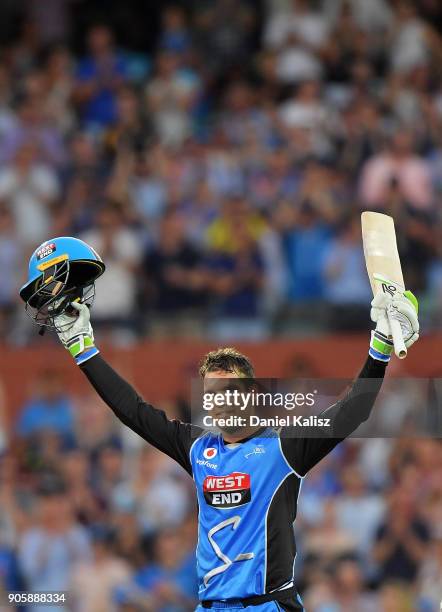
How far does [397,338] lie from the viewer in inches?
200

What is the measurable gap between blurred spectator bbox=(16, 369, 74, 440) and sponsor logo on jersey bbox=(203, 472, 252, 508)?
5.53 meters

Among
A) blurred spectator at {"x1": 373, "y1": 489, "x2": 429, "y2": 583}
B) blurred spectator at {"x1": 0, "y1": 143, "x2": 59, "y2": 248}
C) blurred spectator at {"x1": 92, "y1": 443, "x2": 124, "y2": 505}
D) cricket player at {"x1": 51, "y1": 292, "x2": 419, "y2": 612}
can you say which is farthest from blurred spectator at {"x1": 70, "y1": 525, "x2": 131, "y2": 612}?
cricket player at {"x1": 51, "y1": 292, "x2": 419, "y2": 612}

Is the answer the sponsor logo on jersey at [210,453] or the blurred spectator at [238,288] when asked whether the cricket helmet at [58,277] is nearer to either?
the sponsor logo on jersey at [210,453]

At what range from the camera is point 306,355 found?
11.4 meters

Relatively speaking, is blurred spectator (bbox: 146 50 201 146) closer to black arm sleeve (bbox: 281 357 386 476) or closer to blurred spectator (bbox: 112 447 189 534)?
blurred spectator (bbox: 112 447 189 534)

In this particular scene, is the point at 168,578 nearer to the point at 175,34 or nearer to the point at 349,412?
the point at 349,412

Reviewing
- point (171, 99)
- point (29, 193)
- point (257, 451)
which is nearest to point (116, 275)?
point (29, 193)

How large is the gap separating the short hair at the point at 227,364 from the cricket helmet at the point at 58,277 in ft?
2.04

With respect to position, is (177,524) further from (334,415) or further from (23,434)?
(334,415)

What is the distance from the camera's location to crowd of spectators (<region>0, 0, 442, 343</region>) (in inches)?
465

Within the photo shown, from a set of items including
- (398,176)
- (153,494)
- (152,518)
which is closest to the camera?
(152,518)

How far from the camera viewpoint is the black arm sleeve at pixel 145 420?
18.3 ft

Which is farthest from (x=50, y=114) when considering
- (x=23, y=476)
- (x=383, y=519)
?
(x=383, y=519)

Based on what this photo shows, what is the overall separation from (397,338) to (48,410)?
20.5 ft
